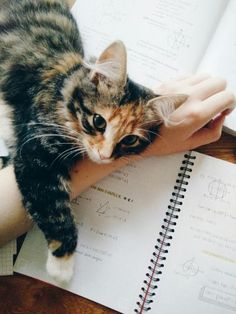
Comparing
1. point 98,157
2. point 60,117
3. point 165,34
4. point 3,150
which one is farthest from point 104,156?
point 165,34

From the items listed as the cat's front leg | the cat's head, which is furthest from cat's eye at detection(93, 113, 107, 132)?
the cat's front leg

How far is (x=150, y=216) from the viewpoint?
802 mm

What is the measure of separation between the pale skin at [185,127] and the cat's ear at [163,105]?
0.13 feet

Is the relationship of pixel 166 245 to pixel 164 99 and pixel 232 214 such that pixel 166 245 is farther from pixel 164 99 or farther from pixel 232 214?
pixel 164 99

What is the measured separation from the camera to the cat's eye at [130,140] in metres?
0.75

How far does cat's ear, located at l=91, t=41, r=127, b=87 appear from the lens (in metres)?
0.66

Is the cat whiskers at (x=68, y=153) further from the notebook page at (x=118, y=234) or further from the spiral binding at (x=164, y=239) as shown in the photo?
the spiral binding at (x=164, y=239)

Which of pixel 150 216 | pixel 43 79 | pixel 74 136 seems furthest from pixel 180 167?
pixel 43 79

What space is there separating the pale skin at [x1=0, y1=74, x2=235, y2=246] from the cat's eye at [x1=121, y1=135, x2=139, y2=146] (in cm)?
5

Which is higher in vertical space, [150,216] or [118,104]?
[118,104]

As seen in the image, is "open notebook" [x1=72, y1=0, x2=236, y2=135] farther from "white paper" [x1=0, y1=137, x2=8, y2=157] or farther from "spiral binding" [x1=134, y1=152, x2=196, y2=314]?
"white paper" [x1=0, y1=137, x2=8, y2=157]

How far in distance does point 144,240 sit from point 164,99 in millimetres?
277

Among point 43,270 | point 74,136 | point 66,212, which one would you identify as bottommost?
point 43,270

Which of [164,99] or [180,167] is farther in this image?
[180,167]
